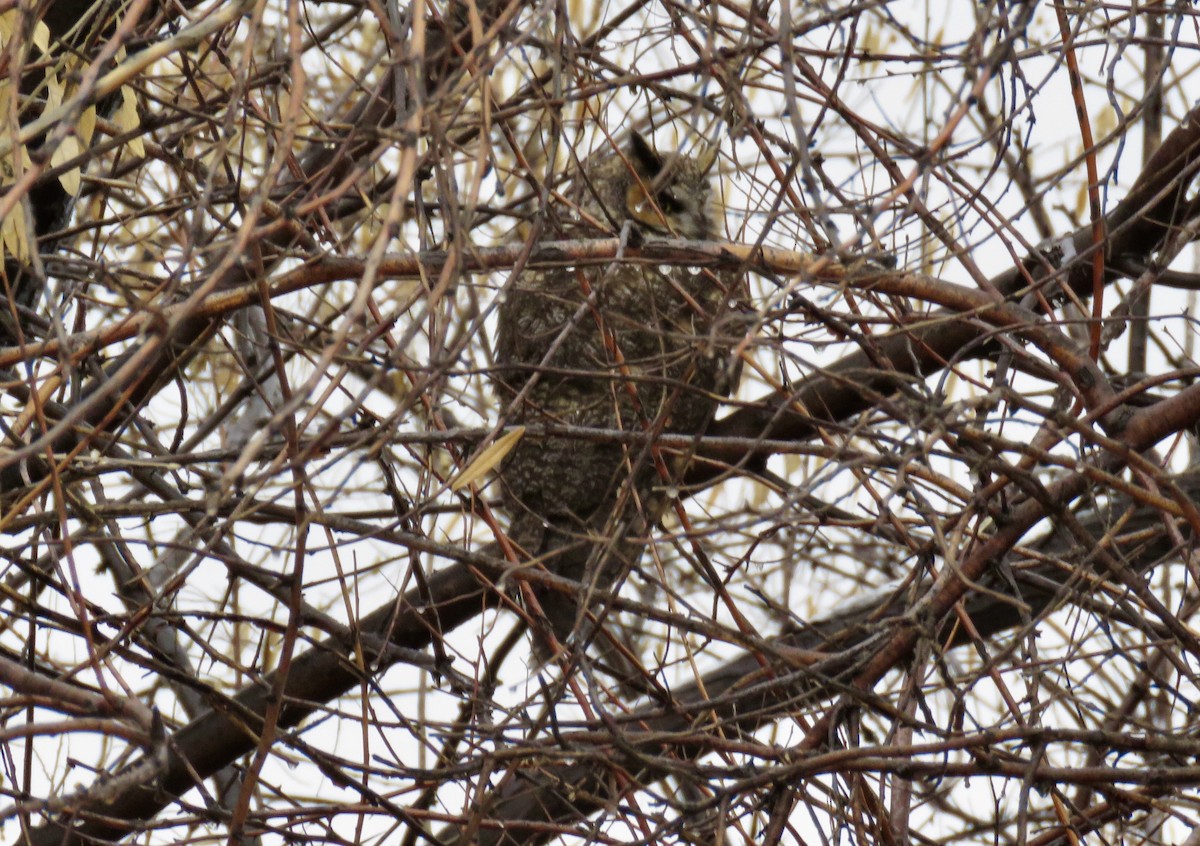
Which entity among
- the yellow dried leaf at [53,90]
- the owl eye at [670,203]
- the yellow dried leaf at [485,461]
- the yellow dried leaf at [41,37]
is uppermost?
the owl eye at [670,203]

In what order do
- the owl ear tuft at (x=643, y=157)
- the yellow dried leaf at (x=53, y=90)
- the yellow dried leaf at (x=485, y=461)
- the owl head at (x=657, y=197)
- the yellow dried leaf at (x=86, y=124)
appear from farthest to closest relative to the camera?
the owl head at (x=657, y=197) < the owl ear tuft at (x=643, y=157) < the yellow dried leaf at (x=86, y=124) < the yellow dried leaf at (x=53, y=90) < the yellow dried leaf at (x=485, y=461)

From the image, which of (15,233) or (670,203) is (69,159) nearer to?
(15,233)

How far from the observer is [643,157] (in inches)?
160

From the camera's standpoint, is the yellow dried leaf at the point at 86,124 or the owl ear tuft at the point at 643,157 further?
the owl ear tuft at the point at 643,157

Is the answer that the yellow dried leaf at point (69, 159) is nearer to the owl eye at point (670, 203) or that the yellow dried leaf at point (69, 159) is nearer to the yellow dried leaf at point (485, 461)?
the yellow dried leaf at point (485, 461)

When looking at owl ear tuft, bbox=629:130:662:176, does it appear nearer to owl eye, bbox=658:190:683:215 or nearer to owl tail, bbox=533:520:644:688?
owl eye, bbox=658:190:683:215

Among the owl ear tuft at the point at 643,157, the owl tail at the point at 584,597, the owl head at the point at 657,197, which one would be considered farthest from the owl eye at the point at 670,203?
the owl tail at the point at 584,597

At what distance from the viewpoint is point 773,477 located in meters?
2.67

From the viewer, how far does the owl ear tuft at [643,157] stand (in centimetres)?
385

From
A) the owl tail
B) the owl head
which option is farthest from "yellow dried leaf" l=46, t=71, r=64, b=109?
the owl head

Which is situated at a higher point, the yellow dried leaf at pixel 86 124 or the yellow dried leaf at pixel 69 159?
the yellow dried leaf at pixel 86 124

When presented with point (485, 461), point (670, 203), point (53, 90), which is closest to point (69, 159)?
point (53, 90)

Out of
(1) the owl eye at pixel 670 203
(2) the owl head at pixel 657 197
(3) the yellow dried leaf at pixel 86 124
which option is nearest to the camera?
(3) the yellow dried leaf at pixel 86 124

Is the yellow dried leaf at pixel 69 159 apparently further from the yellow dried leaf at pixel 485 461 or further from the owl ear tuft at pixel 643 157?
the owl ear tuft at pixel 643 157
